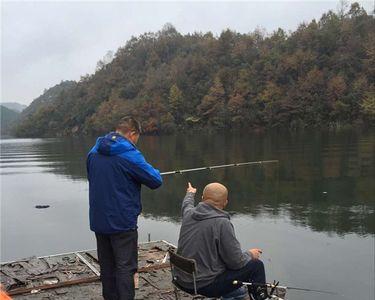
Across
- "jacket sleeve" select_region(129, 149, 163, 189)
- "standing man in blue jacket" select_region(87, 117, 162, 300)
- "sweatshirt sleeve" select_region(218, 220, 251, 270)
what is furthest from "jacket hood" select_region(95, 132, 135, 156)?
"sweatshirt sleeve" select_region(218, 220, 251, 270)

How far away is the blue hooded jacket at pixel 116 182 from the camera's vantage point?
4523 millimetres

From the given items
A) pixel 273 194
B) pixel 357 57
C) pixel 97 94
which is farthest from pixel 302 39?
pixel 273 194

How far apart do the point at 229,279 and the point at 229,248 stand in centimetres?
35

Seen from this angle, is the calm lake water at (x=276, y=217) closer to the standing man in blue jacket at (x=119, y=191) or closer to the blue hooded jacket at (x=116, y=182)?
the standing man in blue jacket at (x=119, y=191)

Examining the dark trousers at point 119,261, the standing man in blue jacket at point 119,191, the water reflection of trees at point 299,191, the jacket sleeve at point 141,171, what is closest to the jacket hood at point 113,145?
the standing man in blue jacket at point 119,191

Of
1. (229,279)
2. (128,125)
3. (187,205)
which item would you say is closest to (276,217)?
(187,205)

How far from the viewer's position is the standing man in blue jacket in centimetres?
453

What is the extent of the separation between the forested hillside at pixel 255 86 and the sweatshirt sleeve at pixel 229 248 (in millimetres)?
71255

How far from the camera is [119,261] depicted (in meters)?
4.72

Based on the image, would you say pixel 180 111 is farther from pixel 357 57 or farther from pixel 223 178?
pixel 223 178

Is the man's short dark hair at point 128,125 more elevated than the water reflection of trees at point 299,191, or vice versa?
the man's short dark hair at point 128,125

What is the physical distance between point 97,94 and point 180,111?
131 feet

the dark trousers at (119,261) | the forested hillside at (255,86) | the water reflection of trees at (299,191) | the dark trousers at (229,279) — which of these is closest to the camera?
the dark trousers at (229,279)

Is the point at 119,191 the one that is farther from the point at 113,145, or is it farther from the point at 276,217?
the point at 276,217
